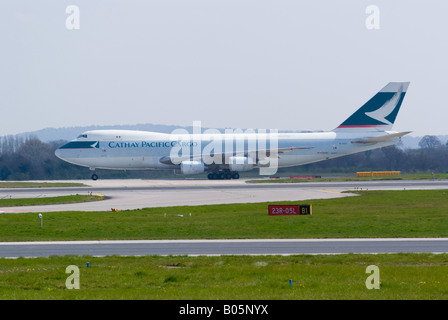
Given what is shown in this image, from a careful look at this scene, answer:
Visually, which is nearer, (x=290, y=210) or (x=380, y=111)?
(x=290, y=210)

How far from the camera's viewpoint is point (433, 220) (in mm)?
34156

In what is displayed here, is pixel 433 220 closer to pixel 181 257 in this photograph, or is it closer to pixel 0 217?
pixel 181 257

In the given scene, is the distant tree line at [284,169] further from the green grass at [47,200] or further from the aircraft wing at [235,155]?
the green grass at [47,200]

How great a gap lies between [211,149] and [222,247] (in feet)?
162

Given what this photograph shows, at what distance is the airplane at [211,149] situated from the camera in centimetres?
7531

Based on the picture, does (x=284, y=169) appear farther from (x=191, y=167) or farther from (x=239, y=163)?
(x=191, y=167)

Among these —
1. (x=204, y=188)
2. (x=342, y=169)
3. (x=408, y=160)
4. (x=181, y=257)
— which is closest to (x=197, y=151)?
(x=204, y=188)

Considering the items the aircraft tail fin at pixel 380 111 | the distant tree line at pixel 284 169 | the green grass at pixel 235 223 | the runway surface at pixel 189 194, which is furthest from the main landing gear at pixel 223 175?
the green grass at pixel 235 223

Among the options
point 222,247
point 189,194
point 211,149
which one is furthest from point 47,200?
point 211,149

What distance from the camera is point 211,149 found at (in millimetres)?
75375

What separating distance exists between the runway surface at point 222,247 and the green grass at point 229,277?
1.74 meters

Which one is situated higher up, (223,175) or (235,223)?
(235,223)

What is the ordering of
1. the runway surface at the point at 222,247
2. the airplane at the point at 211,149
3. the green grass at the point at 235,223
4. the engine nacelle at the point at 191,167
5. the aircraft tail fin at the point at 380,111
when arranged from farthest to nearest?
the aircraft tail fin at the point at 380,111, the airplane at the point at 211,149, the engine nacelle at the point at 191,167, the green grass at the point at 235,223, the runway surface at the point at 222,247
